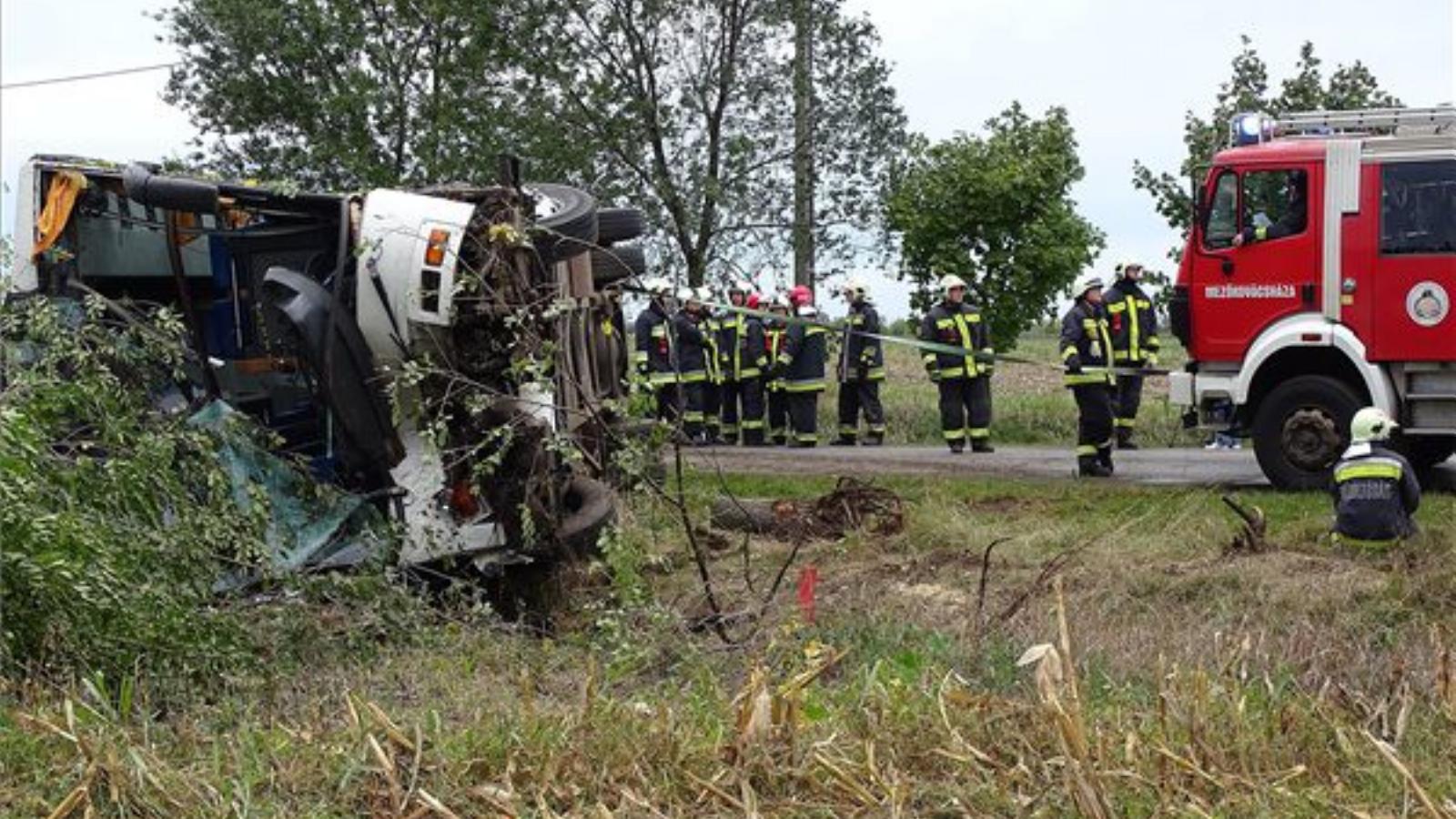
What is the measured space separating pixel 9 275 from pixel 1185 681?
526 cm

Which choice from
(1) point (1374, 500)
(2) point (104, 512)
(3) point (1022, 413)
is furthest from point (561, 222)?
(3) point (1022, 413)

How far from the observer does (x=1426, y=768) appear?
5.18 metres

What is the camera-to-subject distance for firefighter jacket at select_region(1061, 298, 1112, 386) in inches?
575

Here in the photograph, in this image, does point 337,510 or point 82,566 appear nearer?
point 82,566

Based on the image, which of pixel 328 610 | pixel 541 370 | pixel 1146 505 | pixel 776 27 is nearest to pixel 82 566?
pixel 328 610

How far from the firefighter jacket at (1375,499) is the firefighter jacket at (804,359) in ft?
28.8

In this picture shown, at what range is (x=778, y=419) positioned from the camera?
19.7 m

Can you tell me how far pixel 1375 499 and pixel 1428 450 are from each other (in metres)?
4.34

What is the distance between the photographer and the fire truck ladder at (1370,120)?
13.1 m

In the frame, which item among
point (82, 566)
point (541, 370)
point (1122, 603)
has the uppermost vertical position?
point (541, 370)

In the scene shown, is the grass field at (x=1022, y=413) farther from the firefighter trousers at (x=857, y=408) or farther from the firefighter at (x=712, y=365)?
the firefighter at (x=712, y=365)

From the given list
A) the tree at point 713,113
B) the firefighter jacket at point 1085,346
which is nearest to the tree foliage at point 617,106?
the tree at point 713,113

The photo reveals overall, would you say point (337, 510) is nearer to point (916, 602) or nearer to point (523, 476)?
point (523, 476)

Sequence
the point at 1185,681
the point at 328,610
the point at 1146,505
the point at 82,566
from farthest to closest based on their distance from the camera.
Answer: the point at 1146,505 → the point at 328,610 → the point at 82,566 → the point at 1185,681
